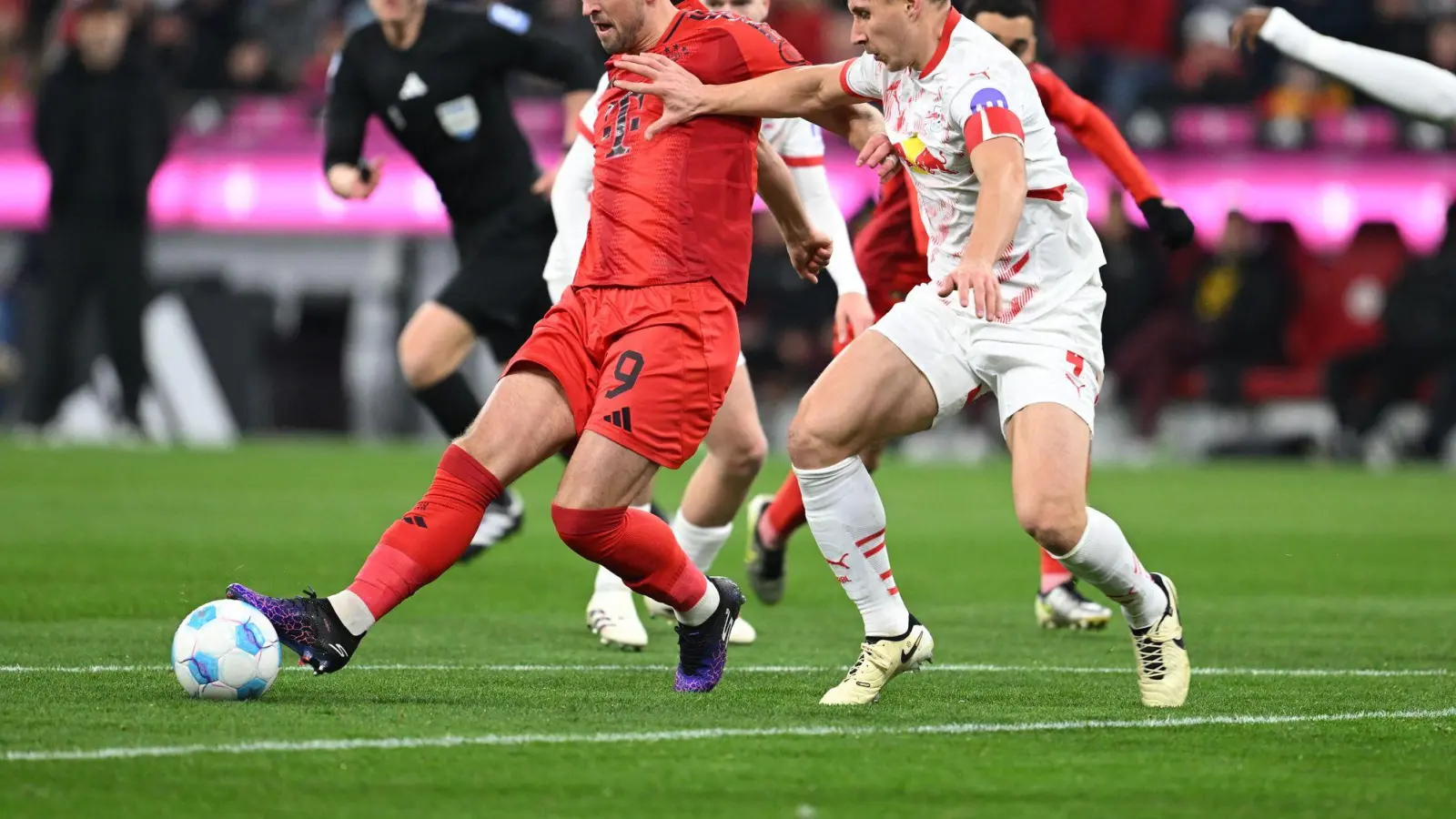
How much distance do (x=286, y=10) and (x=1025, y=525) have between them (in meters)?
18.7

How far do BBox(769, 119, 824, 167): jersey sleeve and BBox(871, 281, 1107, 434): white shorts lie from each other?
58.7 inches

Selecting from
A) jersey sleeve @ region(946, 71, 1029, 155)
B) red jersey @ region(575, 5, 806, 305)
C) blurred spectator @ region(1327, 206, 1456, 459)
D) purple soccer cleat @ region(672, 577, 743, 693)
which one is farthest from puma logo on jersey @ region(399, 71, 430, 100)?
blurred spectator @ region(1327, 206, 1456, 459)

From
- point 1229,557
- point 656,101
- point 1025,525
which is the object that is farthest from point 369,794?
point 1229,557

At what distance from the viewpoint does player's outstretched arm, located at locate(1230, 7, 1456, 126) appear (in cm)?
583

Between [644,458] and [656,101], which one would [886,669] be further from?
[656,101]

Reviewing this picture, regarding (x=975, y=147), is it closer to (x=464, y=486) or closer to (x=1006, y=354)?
(x=1006, y=354)

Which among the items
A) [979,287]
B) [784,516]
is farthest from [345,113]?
[979,287]

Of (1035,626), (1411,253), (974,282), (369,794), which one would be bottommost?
(1411,253)

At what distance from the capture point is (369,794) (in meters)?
4.16

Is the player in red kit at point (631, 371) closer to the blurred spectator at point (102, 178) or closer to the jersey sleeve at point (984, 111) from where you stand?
the jersey sleeve at point (984, 111)

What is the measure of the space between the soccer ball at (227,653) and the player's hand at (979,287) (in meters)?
1.90

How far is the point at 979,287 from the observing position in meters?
5.16

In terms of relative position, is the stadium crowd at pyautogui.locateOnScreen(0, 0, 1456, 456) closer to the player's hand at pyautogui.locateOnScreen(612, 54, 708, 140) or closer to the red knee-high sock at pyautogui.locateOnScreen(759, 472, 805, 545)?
the red knee-high sock at pyautogui.locateOnScreen(759, 472, 805, 545)

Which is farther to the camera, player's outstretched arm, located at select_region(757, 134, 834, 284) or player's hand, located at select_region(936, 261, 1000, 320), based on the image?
player's outstretched arm, located at select_region(757, 134, 834, 284)
